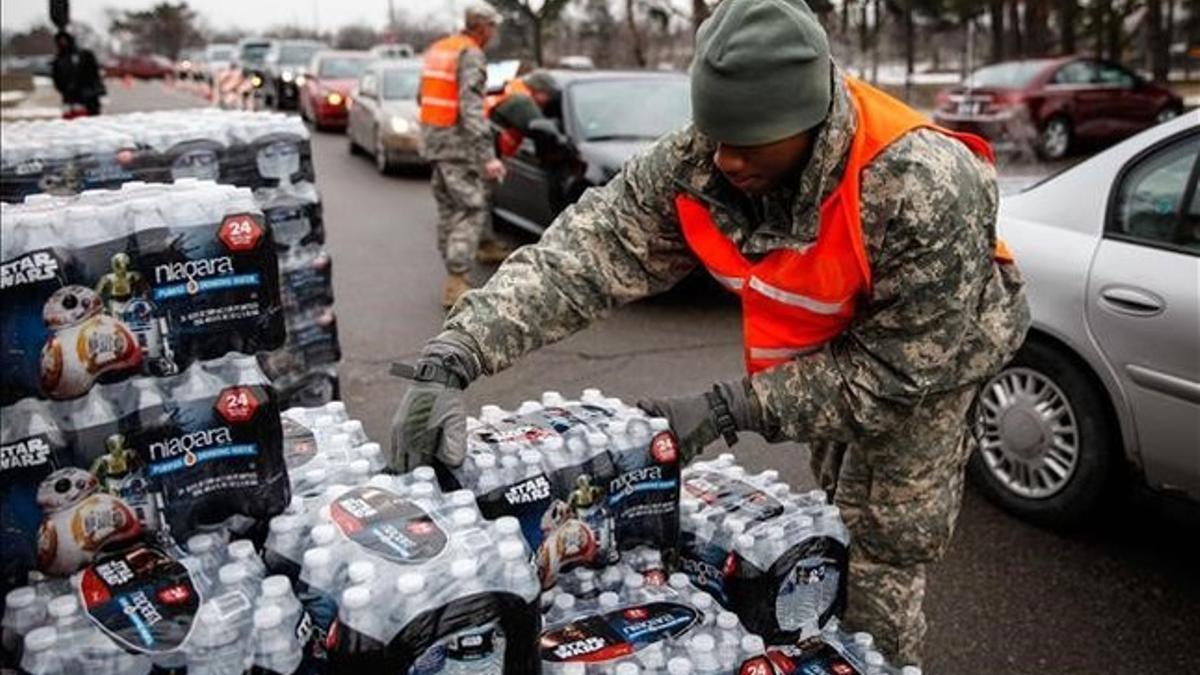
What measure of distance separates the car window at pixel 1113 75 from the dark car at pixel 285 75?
16948 mm

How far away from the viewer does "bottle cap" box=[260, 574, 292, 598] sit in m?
1.75

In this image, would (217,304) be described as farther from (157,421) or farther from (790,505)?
(790,505)

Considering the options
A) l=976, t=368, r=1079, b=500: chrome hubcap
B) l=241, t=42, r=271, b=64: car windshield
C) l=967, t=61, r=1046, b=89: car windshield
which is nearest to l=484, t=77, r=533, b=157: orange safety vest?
l=976, t=368, r=1079, b=500: chrome hubcap

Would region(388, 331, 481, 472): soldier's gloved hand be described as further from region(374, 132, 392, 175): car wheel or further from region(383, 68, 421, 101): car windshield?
region(383, 68, 421, 101): car windshield

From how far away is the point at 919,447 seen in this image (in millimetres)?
2424

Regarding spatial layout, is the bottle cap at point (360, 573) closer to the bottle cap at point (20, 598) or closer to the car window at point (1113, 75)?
the bottle cap at point (20, 598)

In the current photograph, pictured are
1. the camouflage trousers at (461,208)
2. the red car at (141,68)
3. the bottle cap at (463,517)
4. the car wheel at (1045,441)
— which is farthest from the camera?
Result: the red car at (141,68)

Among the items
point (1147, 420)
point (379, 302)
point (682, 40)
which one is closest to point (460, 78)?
point (379, 302)

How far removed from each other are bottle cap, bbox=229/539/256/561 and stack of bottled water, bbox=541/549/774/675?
0.58 metres

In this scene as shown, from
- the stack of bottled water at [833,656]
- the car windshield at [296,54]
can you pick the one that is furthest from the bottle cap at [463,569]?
the car windshield at [296,54]

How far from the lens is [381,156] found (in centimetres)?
1496

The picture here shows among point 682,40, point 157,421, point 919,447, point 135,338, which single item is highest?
point 682,40

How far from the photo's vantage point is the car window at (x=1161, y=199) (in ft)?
11.7

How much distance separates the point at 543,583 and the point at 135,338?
94cm
